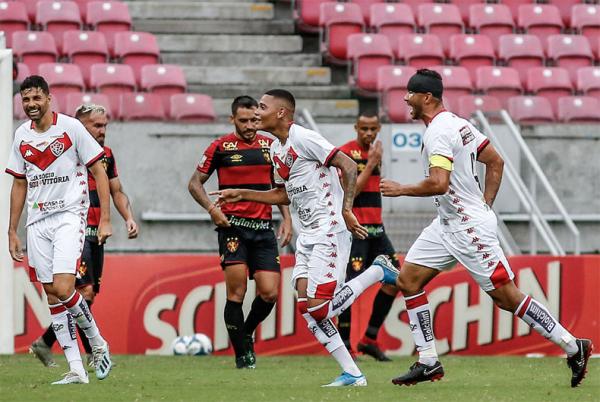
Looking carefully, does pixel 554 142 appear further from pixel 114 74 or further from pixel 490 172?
pixel 490 172

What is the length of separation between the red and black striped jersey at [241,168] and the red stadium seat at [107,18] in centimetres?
778

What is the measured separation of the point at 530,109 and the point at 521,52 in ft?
7.10

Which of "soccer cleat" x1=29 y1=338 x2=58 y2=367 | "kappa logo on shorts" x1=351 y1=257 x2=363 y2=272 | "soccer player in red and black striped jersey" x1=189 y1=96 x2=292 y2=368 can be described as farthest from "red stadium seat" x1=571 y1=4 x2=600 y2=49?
"soccer cleat" x1=29 y1=338 x2=58 y2=367

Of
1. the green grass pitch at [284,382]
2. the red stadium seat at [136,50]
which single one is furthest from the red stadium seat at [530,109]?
the green grass pitch at [284,382]

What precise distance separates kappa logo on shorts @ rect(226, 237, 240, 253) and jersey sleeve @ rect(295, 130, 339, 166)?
7.42 feet

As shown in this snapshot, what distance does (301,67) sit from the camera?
65.7ft

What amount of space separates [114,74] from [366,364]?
24.1ft

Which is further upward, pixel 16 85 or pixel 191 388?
pixel 16 85

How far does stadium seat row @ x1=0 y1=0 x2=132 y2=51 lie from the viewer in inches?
755

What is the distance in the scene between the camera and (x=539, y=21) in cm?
2108

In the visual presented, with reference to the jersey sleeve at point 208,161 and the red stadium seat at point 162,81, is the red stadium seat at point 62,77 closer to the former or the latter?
the red stadium seat at point 162,81

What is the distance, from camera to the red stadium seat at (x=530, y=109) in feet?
59.6

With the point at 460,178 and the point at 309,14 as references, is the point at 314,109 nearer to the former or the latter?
Result: the point at 309,14

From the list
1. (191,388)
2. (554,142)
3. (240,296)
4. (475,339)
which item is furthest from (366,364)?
(554,142)
